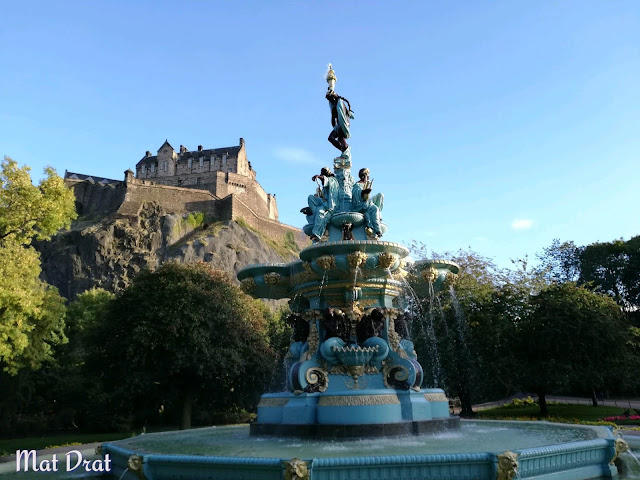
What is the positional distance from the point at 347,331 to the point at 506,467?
5.69m

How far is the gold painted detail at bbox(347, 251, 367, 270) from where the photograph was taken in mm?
10789

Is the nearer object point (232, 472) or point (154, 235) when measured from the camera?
point (232, 472)

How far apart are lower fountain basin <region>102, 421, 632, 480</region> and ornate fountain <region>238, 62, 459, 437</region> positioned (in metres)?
0.59

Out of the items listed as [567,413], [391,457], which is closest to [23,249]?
[391,457]

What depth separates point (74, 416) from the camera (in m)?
34.6

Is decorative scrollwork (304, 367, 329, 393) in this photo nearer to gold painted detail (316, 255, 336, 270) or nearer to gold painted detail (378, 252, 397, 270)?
gold painted detail (316, 255, 336, 270)

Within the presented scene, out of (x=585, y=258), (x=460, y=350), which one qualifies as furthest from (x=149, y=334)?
(x=585, y=258)

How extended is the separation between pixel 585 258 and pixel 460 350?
119 feet

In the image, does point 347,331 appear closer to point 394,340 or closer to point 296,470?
point 394,340

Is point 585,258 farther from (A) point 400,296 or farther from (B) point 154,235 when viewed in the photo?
(B) point 154,235

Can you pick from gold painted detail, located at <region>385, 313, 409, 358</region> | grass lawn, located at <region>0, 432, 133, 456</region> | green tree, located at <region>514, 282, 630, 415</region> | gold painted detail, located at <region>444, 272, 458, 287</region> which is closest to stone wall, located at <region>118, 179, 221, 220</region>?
grass lawn, located at <region>0, 432, 133, 456</region>

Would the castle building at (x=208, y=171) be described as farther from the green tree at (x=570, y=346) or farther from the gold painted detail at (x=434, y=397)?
the gold painted detail at (x=434, y=397)

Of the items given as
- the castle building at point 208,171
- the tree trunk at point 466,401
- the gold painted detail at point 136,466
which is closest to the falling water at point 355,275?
the gold painted detail at point 136,466

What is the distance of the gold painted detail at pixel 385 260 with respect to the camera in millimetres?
10984
